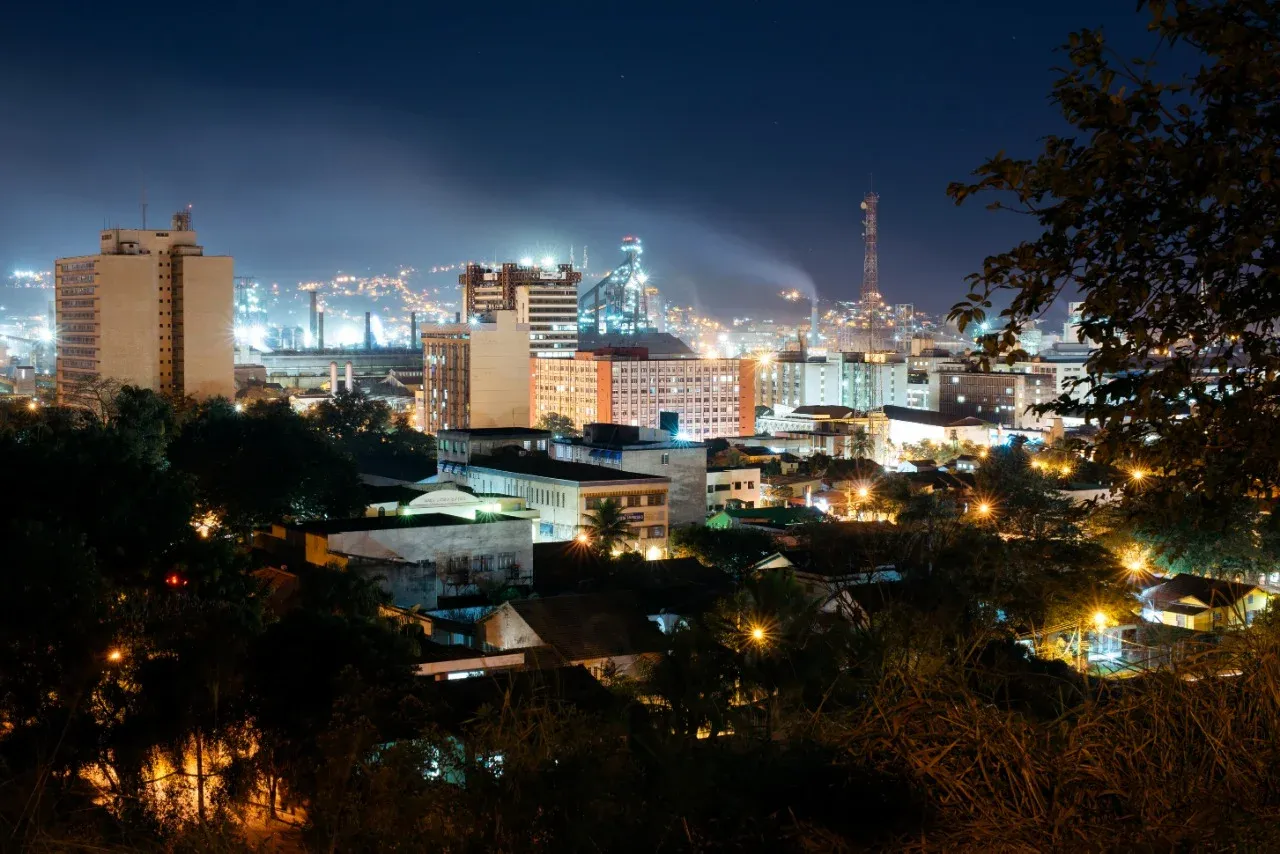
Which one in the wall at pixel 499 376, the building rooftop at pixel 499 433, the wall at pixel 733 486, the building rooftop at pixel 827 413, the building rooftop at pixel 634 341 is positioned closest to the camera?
the wall at pixel 733 486

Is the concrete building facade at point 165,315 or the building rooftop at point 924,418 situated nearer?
the concrete building facade at point 165,315

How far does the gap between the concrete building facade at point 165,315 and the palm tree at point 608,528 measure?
14635 mm

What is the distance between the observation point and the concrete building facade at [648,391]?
36.5 metres

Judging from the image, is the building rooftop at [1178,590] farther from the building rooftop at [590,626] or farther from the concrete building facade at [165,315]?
the concrete building facade at [165,315]

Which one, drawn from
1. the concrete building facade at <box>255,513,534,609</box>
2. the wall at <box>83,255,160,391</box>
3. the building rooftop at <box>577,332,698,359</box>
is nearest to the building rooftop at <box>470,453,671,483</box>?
the concrete building facade at <box>255,513,534,609</box>

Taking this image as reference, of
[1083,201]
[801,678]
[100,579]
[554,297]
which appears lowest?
[801,678]

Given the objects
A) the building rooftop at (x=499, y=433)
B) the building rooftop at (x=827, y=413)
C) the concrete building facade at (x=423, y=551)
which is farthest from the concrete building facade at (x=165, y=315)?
the building rooftop at (x=827, y=413)

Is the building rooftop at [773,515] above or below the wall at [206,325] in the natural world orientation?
below

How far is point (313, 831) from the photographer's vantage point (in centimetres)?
336

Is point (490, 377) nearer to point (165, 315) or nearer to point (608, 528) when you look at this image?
point (165, 315)

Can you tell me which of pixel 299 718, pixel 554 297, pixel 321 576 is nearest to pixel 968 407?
pixel 554 297

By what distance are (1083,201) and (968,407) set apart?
46635mm

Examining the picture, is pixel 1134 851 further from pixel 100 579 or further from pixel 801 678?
pixel 100 579

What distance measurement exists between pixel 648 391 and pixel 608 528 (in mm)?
23218
